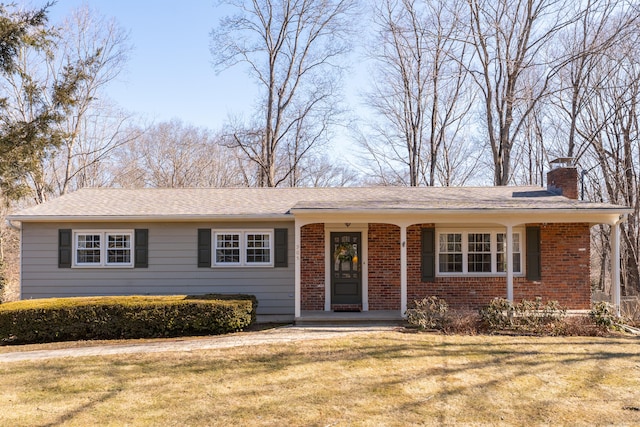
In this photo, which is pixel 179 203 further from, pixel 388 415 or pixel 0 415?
pixel 388 415

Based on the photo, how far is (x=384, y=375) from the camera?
6.57 metres

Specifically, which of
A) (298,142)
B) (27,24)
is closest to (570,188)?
(27,24)

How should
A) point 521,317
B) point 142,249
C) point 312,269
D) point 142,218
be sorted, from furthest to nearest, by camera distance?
point 312,269, point 142,249, point 142,218, point 521,317

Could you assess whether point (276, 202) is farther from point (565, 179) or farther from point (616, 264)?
point (616, 264)

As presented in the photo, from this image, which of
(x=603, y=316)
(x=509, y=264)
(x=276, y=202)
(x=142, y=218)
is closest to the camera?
(x=603, y=316)

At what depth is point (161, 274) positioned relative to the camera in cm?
1145

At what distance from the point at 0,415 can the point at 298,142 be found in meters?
22.3

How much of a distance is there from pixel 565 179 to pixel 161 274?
1125 centimetres

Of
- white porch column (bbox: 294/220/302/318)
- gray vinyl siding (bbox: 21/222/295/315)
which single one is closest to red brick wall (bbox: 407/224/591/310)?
white porch column (bbox: 294/220/302/318)

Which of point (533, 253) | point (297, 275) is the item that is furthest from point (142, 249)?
point (533, 253)

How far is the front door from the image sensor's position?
454 inches

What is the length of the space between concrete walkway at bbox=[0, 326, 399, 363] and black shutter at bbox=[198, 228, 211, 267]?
256 cm

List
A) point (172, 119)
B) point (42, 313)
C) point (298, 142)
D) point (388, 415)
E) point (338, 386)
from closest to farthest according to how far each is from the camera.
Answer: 1. point (388, 415)
2. point (338, 386)
3. point (42, 313)
4. point (298, 142)
5. point (172, 119)

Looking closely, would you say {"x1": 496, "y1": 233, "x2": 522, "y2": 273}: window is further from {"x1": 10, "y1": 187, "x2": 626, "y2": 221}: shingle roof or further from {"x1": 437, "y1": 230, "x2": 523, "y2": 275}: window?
{"x1": 10, "y1": 187, "x2": 626, "y2": 221}: shingle roof
